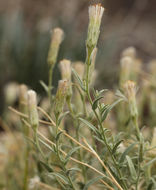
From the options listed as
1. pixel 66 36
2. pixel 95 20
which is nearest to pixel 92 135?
pixel 95 20

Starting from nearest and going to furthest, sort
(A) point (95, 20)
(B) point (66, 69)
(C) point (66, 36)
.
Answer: (A) point (95, 20) → (B) point (66, 69) → (C) point (66, 36)

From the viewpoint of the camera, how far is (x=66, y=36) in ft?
10.3

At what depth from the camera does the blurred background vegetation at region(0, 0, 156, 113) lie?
2789 mm

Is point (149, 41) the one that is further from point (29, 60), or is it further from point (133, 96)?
point (133, 96)

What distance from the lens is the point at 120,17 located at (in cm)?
448

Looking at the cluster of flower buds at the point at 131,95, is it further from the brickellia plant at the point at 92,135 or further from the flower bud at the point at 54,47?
the flower bud at the point at 54,47

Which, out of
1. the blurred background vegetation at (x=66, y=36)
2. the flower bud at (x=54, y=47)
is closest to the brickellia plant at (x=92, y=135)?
the flower bud at (x=54, y=47)

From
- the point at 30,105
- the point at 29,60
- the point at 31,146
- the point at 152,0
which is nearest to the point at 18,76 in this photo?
the point at 29,60

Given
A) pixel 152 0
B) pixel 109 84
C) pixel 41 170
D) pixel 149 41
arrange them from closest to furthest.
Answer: pixel 41 170 → pixel 109 84 → pixel 149 41 → pixel 152 0

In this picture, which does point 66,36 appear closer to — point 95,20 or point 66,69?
point 66,69

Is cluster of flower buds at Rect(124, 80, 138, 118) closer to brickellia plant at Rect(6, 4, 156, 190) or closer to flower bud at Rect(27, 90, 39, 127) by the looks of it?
brickellia plant at Rect(6, 4, 156, 190)

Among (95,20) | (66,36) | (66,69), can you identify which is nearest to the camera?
(95,20)

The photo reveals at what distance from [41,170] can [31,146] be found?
0.26 feet

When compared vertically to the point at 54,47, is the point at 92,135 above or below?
below
